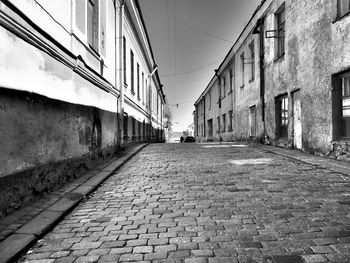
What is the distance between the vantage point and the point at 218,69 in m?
24.2

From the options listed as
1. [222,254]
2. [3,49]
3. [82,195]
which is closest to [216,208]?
[222,254]

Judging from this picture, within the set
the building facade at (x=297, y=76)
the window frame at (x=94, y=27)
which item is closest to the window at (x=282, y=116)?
the building facade at (x=297, y=76)

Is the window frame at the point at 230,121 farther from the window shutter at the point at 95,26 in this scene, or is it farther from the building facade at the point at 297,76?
the window shutter at the point at 95,26

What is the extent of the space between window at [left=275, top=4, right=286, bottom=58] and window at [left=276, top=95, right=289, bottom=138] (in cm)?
173

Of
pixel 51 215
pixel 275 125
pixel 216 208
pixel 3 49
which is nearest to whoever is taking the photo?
pixel 3 49

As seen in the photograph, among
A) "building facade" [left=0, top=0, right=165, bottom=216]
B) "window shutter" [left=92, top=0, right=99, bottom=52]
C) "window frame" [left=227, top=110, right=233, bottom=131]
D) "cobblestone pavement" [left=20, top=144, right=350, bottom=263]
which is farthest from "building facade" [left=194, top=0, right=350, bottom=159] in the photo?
"window shutter" [left=92, top=0, right=99, bottom=52]

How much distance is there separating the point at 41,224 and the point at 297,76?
8.96m

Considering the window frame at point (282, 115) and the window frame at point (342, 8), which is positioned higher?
the window frame at point (342, 8)

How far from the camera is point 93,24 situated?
304 inches

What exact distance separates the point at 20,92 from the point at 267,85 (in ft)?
35.5

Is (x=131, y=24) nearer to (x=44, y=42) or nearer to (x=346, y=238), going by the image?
(x=44, y=42)

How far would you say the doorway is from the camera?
Result: 9.84 m

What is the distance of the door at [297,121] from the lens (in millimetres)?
9836

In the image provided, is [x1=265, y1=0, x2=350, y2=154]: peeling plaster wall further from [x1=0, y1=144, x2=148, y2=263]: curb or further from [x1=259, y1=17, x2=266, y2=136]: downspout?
[x1=0, y1=144, x2=148, y2=263]: curb
